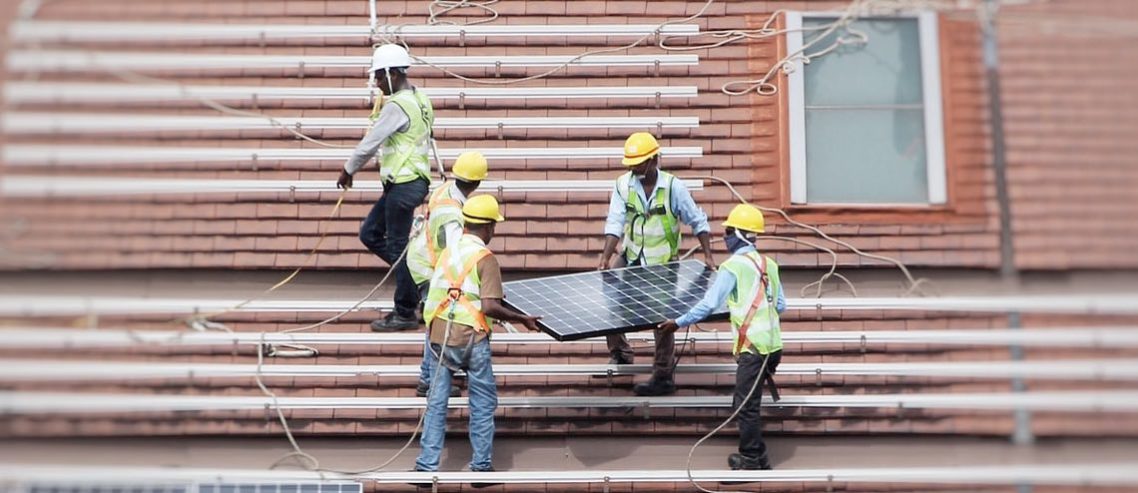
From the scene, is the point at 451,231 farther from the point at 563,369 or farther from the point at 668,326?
the point at 668,326

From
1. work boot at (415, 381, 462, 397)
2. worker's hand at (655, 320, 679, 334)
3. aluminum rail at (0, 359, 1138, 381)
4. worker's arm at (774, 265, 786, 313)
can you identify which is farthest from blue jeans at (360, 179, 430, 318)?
worker's arm at (774, 265, 786, 313)

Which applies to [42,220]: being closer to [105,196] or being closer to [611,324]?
[105,196]

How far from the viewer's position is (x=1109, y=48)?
41.5 feet

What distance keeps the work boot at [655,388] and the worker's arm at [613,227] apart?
3.08ft

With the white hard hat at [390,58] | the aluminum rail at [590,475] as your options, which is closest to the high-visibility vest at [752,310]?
the aluminum rail at [590,475]

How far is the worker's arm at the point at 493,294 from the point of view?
11.8 meters

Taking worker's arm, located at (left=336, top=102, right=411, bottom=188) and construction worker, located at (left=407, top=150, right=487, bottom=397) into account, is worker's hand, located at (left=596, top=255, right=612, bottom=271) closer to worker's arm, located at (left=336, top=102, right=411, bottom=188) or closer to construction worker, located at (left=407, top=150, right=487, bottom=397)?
construction worker, located at (left=407, top=150, right=487, bottom=397)

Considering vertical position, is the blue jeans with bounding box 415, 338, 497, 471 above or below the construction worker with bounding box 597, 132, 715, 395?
below

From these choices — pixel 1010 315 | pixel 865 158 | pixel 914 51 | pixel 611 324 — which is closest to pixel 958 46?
pixel 914 51

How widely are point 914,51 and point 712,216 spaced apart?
226cm

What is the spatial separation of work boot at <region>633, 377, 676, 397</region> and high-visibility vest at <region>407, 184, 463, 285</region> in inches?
71.3

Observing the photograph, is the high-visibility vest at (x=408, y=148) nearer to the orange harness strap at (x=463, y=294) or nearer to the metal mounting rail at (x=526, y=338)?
the orange harness strap at (x=463, y=294)

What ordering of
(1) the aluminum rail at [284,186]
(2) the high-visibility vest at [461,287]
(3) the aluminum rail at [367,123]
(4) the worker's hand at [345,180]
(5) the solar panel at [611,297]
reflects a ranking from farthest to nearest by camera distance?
(3) the aluminum rail at [367,123], (1) the aluminum rail at [284,186], (4) the worker's hand at [345,180], (2) the high-visibility vest at [461,287], (5) the solar panel at [611,297]

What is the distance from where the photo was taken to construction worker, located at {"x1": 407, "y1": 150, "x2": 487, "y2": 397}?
40.5ft
